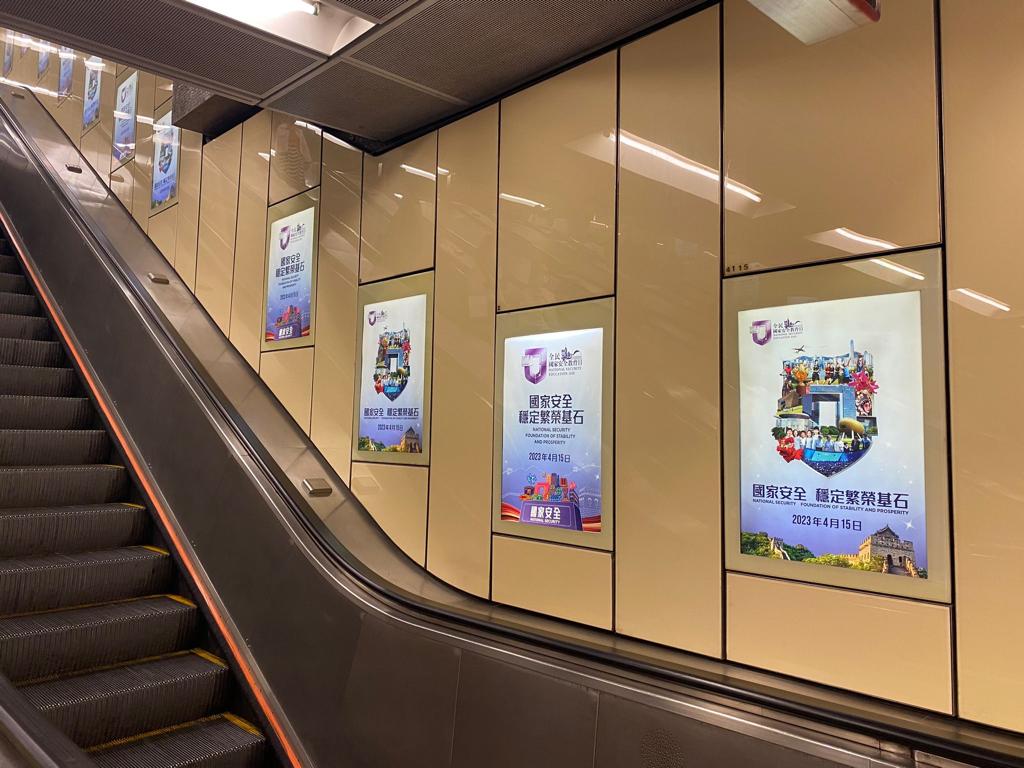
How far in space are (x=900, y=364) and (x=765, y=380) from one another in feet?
1.35

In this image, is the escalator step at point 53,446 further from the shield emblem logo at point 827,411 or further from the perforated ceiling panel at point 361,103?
the shield emblem logo at point 827,411

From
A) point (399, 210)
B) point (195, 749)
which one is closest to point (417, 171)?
point (399, 210)

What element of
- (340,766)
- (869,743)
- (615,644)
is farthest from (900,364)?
(340,766)

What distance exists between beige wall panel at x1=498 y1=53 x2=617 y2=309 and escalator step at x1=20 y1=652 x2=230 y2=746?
2125mm

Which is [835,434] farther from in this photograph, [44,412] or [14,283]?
[14,283]

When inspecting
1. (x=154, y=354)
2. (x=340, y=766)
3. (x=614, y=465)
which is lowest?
(x=340, y=766)

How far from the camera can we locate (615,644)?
8.55 feet

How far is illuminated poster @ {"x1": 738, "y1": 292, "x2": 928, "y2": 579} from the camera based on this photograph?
2.05 meters

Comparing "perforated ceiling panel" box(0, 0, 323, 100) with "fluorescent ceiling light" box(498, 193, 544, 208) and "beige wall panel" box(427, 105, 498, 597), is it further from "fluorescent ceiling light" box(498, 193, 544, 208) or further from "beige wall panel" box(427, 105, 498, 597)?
"fluorescent ceiling light" box(498, 193, 544, 208)

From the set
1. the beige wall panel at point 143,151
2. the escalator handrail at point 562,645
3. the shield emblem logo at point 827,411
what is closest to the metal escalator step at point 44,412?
the escalator handrail at point 562,645

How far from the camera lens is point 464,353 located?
136 inches

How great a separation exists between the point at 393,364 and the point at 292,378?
3.61 feet

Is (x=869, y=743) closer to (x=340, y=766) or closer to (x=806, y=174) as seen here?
(x=806, y=174)

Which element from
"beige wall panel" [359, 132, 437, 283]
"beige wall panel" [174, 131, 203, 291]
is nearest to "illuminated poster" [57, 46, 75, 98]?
"beige wall panel" [174, 131, 203, 291]
